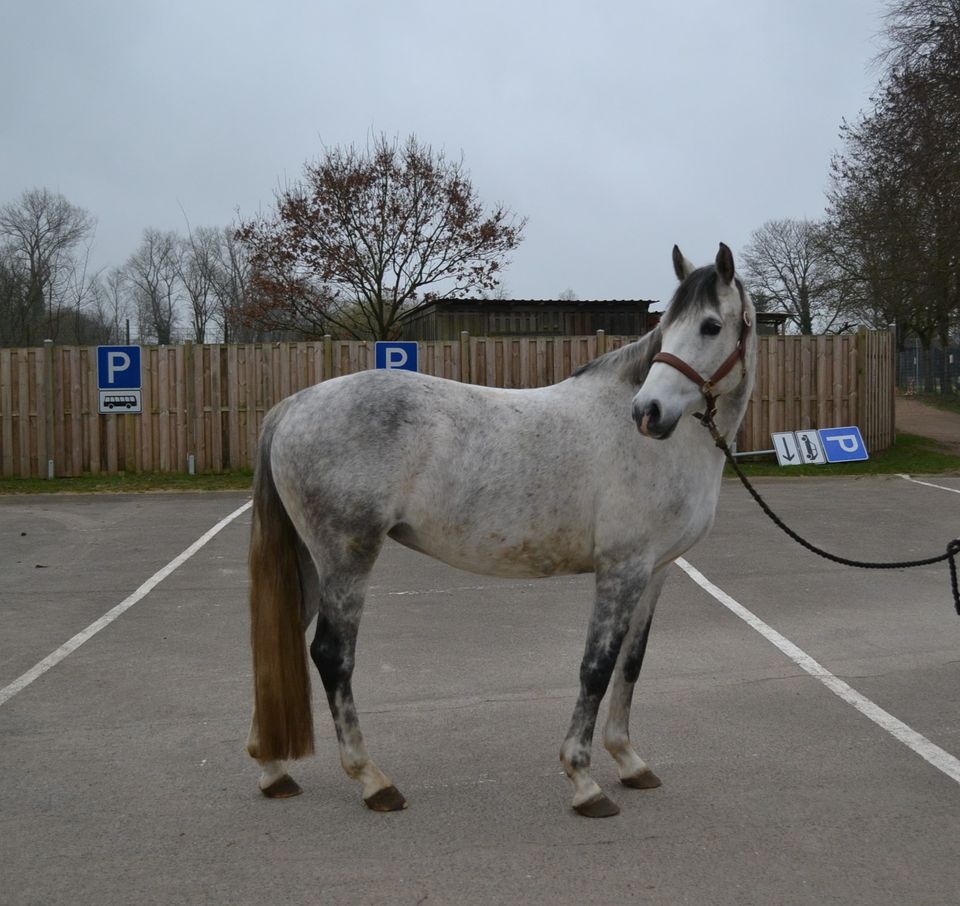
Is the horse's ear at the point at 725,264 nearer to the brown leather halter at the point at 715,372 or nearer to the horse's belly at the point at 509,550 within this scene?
the brown leather halter at the point at 715,372

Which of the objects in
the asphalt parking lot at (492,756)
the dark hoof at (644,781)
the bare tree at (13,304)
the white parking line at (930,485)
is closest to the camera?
the asphalt parking lot at (492,756)

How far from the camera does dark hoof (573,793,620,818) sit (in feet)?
11.6

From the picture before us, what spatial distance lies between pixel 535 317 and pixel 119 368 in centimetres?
1304

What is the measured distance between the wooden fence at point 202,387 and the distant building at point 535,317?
29.5ft

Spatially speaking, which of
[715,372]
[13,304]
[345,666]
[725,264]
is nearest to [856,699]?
[715,372]

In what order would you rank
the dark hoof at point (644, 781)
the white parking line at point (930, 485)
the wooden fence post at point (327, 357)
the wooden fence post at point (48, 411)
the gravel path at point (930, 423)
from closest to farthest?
the dark hoof at point (644, 781), the white parking line at point (930, 485), the wooden fence post at point (48, 411), the wooden fence post at point (327, 357), the gravel path at point (930, 423)

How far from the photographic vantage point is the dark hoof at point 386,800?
11.8ft

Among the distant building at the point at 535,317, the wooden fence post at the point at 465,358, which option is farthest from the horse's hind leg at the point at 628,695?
the distant building at the point at 535,317

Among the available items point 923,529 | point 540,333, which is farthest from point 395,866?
point 540,333

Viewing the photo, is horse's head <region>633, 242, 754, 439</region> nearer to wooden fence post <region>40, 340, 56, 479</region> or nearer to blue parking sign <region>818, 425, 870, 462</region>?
blue parking sign <region>818, 425, 870, 462</region>

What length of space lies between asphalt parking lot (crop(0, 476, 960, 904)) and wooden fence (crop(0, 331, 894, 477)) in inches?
354

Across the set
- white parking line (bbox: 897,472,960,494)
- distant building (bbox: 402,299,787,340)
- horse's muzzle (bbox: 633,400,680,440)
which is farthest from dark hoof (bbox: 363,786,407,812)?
distant building (bbox: 402,299,787,340)

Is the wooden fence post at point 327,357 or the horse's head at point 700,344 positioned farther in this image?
the wooden fence post at point 327,357

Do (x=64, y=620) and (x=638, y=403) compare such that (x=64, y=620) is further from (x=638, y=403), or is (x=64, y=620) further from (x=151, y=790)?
(x=638, y=403)
